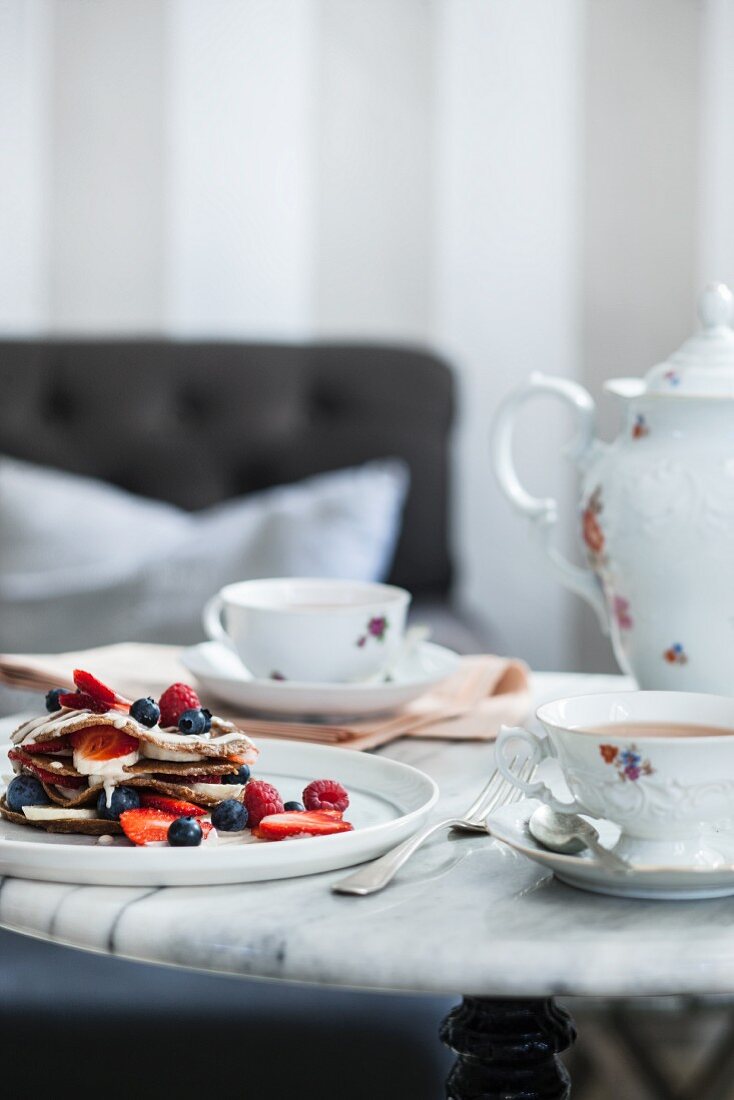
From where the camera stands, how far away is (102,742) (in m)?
0.70

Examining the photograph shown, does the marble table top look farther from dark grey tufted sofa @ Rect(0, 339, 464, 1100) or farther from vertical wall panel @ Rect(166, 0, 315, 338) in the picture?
vertical wall panel @ Rect(166, 0, 315, 338)

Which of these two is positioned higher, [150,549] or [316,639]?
[316,639]

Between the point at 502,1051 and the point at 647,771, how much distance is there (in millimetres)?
203

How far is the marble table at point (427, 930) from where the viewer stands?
534mm

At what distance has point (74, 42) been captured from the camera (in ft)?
8.64

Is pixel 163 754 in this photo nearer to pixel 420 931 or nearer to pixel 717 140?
pixel 420 931

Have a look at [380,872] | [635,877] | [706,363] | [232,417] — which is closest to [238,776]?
[380,872]

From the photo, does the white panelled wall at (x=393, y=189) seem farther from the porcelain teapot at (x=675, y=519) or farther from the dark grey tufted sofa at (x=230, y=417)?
the porcelain teapot at (x=675, y=519)

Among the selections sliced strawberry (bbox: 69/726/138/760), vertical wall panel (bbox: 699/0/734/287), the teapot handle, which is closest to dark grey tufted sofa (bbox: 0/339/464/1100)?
vertical wall panel (bbox: 699/0/734/287)

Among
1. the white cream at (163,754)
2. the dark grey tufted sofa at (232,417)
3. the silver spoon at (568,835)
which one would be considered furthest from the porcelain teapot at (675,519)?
the dark grey tufted sofa at (232,417)

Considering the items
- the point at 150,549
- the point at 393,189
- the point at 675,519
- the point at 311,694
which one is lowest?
the point at 150,549

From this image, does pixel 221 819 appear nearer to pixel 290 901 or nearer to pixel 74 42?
pixel 290 901

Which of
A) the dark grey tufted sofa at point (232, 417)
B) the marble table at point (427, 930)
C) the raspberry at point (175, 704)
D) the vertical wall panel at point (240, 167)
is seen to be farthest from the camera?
the vertical wall panel at point (240, 167)

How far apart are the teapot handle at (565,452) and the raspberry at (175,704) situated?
0.39 meters
